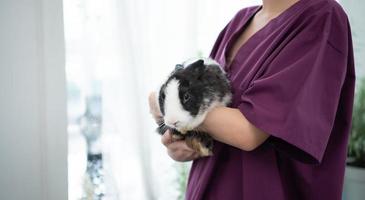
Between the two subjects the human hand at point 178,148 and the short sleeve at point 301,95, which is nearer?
the short sleeve at point 301,95

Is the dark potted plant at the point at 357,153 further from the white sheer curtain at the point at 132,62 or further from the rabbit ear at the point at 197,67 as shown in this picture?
the rabbit ear at the point at 197,67

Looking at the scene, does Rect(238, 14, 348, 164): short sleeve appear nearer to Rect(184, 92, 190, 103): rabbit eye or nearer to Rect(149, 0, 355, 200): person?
Rect(149, 0, 355, 200): person

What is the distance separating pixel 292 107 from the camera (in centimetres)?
62

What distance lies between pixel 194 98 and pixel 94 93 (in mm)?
817

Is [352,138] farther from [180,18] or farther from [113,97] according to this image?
[113,97]

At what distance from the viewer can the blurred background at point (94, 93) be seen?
1292 mm

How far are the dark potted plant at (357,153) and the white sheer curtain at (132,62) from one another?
81 cm

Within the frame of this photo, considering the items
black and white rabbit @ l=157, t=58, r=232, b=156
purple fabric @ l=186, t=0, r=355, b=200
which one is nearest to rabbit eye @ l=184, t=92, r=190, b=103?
black and white rabbit @ l=157, t=58, r=232, b=156

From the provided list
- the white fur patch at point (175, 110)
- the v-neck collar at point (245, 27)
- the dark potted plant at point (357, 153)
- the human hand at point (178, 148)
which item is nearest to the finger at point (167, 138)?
the human hand at point (178, 148)

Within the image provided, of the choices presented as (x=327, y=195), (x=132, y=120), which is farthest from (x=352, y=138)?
(x=132, y=120)

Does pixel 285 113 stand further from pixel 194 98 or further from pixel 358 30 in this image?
pixel 358 30

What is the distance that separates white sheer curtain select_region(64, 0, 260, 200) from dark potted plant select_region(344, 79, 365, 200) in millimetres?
814

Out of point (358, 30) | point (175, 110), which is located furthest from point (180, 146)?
point (358, 30)

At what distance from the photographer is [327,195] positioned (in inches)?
29.5
